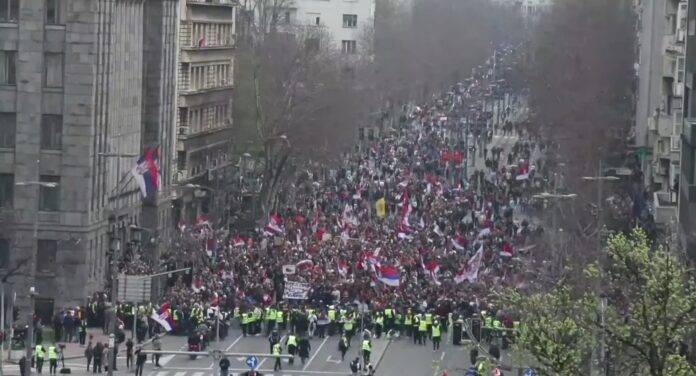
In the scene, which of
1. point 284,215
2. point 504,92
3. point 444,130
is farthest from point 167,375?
point 504,92

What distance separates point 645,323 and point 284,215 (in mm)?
62265

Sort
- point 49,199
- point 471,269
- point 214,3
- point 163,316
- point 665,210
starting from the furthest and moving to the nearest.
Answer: point 214,3 → point 665,210 → point 49,199 → point 471,269 → point 163,316

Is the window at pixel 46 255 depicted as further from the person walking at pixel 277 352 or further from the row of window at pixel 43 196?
the person walking at pixel 277 352

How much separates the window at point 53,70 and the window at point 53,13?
1.05 m

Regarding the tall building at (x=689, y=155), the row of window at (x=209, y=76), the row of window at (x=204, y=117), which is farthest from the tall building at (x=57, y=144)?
the row of window at (x=209, y=76)

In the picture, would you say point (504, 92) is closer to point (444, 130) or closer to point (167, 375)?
point (444, 130)

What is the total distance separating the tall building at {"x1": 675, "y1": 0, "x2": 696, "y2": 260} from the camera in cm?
6956

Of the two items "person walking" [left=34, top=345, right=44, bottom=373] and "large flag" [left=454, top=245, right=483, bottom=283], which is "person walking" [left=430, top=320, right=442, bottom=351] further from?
"person walking" [left=34, top=345, right=44, bottom=373]

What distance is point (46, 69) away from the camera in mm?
82438

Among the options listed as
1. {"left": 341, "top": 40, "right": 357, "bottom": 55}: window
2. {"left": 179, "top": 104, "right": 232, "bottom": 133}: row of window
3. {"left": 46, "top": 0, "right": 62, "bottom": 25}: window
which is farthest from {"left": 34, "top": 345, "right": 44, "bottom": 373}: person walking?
{"left": 341, "top": 40, "right": 357, "bottom": 55}: window

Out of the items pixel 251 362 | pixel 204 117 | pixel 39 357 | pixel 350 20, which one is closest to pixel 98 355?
pixel 39 357

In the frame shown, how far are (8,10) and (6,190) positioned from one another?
18.8 feet

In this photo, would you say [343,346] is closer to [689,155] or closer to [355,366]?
[355,366]

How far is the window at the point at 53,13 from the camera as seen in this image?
82438 millimetres
